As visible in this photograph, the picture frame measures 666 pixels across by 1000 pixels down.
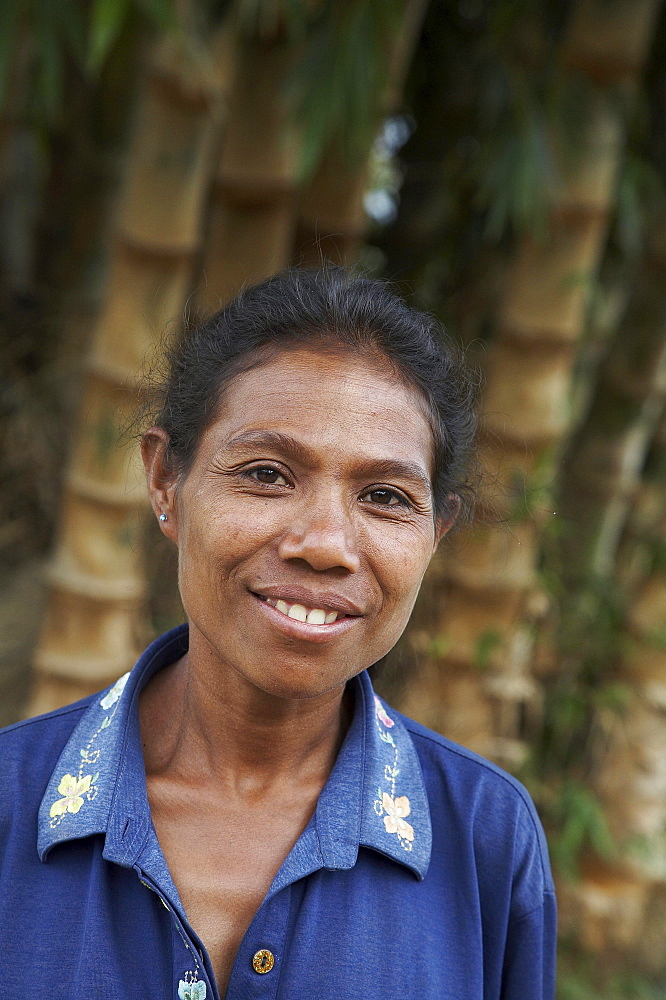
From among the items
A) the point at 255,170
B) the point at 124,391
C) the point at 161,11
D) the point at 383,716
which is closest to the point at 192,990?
the point at 383,716

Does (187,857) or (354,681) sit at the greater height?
(354,681)

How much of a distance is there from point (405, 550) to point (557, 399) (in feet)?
6.30

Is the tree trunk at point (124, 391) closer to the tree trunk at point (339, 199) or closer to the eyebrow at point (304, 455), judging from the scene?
the tree trunk at point (339, 199)

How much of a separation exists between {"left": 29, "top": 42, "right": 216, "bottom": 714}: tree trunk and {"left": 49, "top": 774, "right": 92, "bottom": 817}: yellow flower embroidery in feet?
4.73

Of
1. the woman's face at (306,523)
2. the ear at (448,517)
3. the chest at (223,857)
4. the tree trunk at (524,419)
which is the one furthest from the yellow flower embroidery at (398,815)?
the tree trunk at (524,419)

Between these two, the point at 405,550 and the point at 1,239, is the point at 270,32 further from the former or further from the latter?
the point at 405,550

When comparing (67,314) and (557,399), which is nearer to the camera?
(557,399)

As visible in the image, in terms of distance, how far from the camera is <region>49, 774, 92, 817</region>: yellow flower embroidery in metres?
1.43

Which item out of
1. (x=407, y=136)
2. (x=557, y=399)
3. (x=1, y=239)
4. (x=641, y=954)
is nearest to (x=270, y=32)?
(x=407, y=136)

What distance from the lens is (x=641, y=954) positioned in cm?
384

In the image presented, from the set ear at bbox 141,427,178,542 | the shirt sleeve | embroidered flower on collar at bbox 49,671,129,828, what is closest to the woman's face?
ear at bbox 141,427,178,542

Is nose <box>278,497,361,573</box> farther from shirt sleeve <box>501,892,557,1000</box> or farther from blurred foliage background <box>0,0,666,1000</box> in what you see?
blurred foliage background <box>0,0,666,1000</box>

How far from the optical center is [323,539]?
1.37 metres

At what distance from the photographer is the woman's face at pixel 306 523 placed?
1.39 metres
